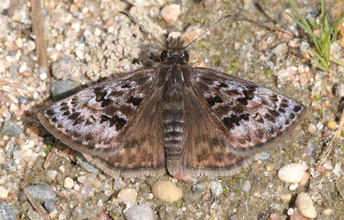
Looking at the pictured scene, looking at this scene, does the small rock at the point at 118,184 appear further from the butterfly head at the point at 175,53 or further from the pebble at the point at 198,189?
the butterfly head at the point at 175,53

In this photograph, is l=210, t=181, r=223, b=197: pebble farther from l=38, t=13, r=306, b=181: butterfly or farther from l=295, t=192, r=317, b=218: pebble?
l=295, t=192, r=317, b=218: pebble

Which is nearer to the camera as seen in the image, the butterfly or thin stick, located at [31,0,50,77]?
the butterfly

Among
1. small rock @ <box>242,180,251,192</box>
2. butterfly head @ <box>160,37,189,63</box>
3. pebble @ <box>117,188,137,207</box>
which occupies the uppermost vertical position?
butterfly head @ <box>160,37,189,63</box>

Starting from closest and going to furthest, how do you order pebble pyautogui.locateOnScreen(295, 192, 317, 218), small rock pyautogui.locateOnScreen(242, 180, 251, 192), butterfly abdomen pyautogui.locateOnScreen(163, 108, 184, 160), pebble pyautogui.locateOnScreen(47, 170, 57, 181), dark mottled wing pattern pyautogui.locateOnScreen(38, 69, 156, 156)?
dark mottled wing pattern pyautogui.locateOnScreen(38, 69, 156, 156), butterfly abdomen pyautogui.locateOnScreen(163, 108, 184, 160), pebble pyautogui.locateOnScreen(295, 192, 317, 218), small rock pyautogui.locateOnScreen(242, 180, 251, 192), pebble pyautogui.locateOnScreen(47, 170, 57, 181)

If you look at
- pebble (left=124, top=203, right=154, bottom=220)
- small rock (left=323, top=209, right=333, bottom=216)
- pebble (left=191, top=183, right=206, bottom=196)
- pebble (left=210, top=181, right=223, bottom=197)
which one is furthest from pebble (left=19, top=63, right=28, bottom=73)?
small rock (left=323, top=209, right=333, bottom=216)

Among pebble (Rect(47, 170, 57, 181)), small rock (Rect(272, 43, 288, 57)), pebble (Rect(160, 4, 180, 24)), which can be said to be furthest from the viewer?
pebble (Rect(160, 4, 180, 24))

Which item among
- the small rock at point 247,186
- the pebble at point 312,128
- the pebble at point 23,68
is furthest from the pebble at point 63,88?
the pebble at point 312,128
